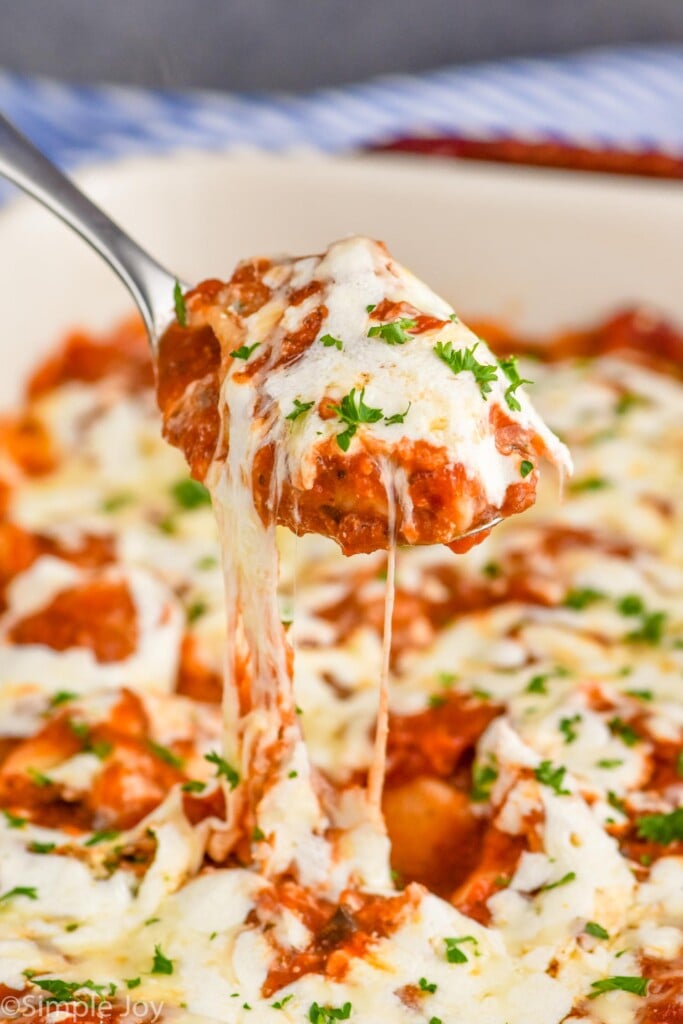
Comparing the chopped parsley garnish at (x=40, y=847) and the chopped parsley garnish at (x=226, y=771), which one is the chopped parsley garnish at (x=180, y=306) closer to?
the chopped parsley garnish at (x=226, y=771)

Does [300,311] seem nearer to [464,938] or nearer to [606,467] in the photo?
[464,938]

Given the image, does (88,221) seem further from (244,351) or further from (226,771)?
(226,771)

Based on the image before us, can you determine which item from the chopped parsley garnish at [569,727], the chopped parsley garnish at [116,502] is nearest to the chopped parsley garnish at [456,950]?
the chopped parsley garnish at [569,727]

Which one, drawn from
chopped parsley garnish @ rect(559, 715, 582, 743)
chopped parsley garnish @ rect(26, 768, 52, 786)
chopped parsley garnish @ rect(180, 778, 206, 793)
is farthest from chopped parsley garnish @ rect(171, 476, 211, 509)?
chopped parsley garnish @ rect(559, 715, 582, 743)

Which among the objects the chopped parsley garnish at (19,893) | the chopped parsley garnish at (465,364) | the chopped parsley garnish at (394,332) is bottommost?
the chopped parsley garnish at (19,893)

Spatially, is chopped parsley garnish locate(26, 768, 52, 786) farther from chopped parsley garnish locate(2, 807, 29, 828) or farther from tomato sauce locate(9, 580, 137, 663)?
tomato sauce locate(9, 580, 137, 663)
